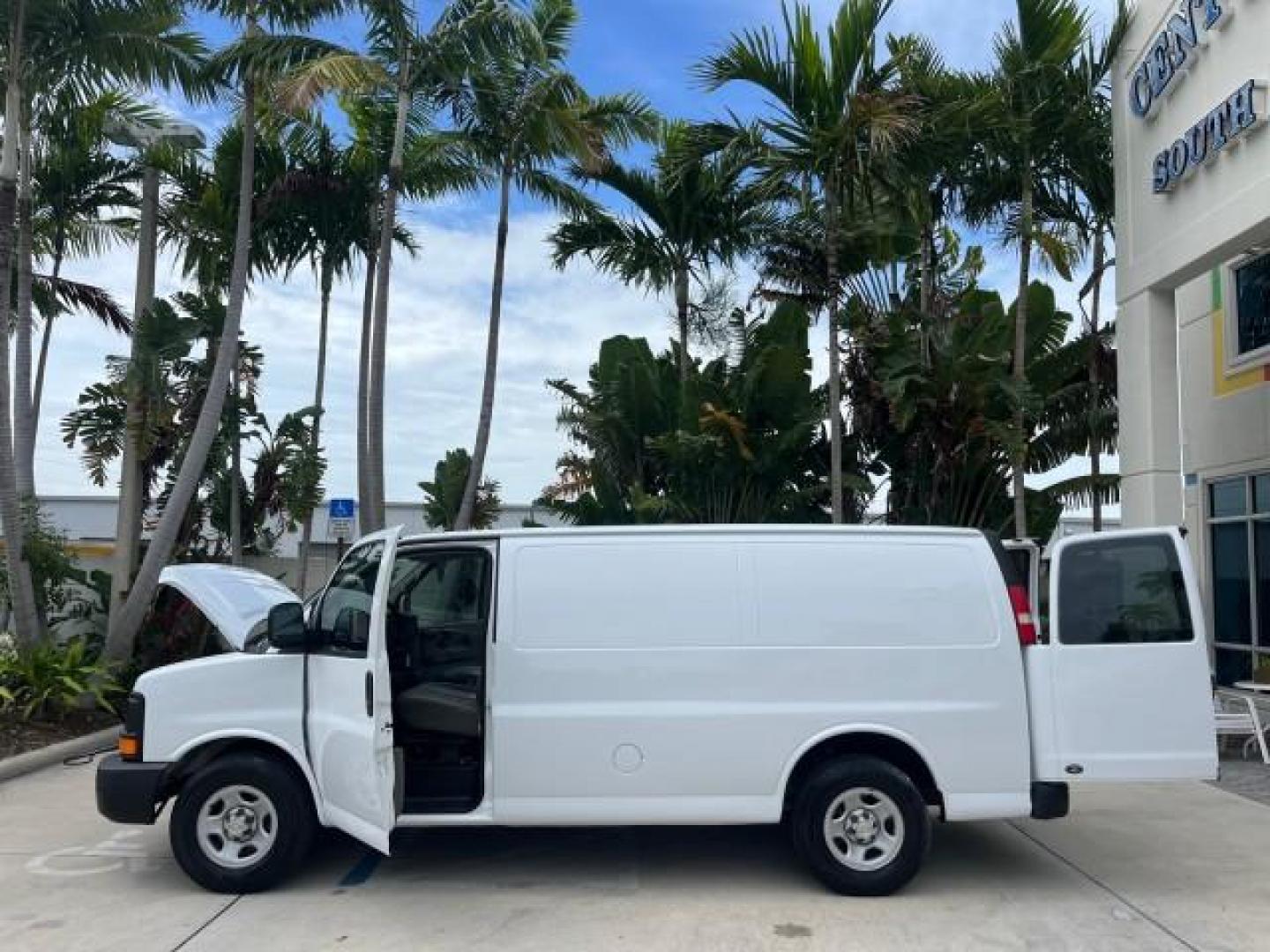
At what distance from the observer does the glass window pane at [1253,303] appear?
13.2 meters

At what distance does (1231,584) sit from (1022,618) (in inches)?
355

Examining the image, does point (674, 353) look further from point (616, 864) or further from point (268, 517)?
point (616, 864)

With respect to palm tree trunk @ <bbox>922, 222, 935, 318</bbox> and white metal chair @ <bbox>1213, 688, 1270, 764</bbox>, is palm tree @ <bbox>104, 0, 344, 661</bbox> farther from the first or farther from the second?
white metal chair @ <bbox>1213, 688, 1270, 764</bbox>

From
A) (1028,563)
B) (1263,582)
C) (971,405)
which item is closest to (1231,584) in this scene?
(1263,582)

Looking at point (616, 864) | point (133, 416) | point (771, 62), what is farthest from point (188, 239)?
point (616, 864)

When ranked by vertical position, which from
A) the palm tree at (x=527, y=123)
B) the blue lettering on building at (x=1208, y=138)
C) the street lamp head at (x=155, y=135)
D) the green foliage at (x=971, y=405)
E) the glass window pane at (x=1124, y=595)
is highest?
the palm tree at (x=527, y=123)

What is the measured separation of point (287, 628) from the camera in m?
6.10

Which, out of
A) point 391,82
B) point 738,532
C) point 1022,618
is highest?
point 391,82

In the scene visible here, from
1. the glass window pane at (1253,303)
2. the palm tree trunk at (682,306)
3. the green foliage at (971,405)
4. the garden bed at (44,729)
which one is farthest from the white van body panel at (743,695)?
the palm tree trunk at (682,306)

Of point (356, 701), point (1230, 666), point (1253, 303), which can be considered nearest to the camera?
point (356, 701)

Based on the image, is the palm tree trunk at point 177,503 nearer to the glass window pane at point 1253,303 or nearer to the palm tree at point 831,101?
the palm tree at point 831,101

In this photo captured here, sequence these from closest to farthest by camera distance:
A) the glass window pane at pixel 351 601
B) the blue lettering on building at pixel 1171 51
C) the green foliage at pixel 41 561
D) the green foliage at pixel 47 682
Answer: the glass window pane at pixel 351 601
the blue lettering on building at pixel 1171 51
the green foliage at pixel 47 682
the green foliage at pixel 41 561

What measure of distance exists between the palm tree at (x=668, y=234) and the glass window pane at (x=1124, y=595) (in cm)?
1012

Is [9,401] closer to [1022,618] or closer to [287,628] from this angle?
[287,628]
